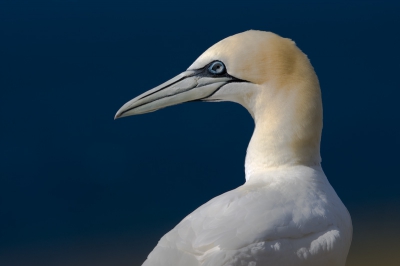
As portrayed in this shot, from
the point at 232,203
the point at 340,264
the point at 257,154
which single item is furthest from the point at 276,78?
the point at 340,264

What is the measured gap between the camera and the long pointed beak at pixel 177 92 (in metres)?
3.65

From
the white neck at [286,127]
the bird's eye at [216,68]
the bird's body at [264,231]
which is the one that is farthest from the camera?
the bird's eye at [216,68]

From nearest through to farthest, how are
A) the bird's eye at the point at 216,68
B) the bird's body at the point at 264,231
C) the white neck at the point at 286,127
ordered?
1. the bird's body at the point at 264,231
2. the white neck at the point at 286,127
3. the bird's eye at the point at 216,68

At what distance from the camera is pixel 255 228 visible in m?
3.05

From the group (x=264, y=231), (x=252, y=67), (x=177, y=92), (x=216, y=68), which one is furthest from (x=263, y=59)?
(x=264, y=231)

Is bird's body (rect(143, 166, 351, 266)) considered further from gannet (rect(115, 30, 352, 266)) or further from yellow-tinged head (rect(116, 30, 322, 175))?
A: yellow-tinged head (rect(116, 30, 322, 175))

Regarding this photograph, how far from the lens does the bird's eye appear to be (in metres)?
3.57

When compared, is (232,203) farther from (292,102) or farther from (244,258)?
(292,102)

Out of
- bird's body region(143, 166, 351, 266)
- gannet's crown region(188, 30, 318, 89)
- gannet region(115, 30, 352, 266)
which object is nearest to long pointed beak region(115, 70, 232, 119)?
gannet region(115, 30, 352, 266)

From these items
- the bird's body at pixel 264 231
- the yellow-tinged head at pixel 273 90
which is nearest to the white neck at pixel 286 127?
the yellow-tinged head at pixel 273 90

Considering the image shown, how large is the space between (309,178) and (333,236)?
13.4 inches

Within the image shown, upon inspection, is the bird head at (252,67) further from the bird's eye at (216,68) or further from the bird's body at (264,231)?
the bird's body at (264,231)

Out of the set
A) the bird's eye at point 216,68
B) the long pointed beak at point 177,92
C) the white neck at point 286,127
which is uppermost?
the bird's eye at point 216,68

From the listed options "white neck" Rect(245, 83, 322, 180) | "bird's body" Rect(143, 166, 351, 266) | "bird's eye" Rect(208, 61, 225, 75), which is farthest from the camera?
"bird's eye" Rect(208, 61, 225, 75)
